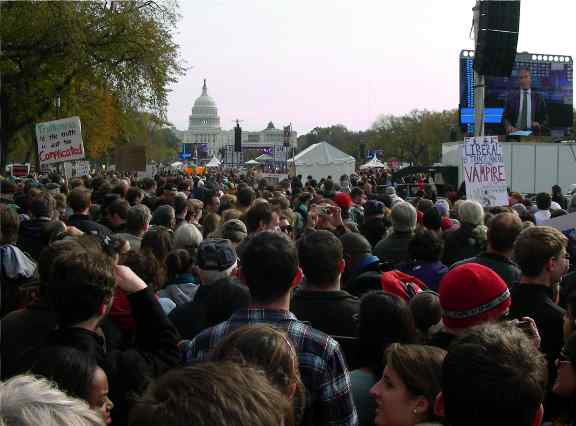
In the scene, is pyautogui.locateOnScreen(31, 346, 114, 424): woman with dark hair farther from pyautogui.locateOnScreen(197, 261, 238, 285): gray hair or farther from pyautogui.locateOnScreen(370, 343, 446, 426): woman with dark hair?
pyautogui.locateOnScreen(197, 261, 238, 285): gray hair

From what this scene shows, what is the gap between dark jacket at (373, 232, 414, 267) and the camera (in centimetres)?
680

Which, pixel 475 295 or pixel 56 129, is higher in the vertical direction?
pixel 56 129

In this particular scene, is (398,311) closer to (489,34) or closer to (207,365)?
(207,365)

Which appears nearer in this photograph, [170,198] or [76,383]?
[76,383]

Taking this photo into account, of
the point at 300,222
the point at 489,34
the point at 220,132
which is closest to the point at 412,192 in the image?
the point at 489,34

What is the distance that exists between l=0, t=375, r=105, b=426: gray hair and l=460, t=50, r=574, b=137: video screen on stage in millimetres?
33666

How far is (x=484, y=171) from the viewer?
1081cm

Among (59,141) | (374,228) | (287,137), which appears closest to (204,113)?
(287,137)

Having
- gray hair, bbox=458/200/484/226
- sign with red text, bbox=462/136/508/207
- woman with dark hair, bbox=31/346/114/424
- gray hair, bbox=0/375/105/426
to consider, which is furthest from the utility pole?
gray hair, bbox=0/375/105/426

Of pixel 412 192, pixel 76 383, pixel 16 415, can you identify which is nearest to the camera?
pixel 16 415

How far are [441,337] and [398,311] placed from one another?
0.25m

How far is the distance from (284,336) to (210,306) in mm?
1553

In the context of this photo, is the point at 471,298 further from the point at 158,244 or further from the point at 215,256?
the point at 158,244

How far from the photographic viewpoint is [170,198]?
1048 cm
